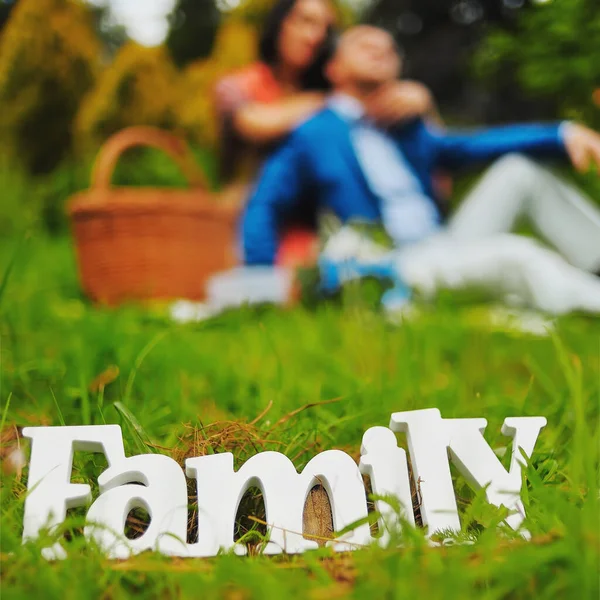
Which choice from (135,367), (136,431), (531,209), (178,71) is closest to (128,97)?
(178,71)

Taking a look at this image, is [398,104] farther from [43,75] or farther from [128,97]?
[128,97]

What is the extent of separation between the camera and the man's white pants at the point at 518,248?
153 centimetres

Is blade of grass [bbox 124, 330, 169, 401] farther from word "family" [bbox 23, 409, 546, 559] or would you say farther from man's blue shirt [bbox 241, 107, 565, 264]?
man's blue shirt [bbox 241, 107, 565, 264]

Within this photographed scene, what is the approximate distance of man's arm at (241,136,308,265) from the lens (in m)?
1.94

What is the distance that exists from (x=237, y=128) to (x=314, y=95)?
28cm

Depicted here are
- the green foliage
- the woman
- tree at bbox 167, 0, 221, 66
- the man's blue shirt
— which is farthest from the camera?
tree at bbox 167, 0, 221, 66

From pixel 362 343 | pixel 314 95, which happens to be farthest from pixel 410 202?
pixel 362 343

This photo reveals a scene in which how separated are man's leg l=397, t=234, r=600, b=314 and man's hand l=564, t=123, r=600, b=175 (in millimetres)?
262

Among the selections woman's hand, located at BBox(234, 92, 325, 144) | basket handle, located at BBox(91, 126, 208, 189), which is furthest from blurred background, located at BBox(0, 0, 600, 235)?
woman's hand, located at BBox(234, 92, 325, 144)

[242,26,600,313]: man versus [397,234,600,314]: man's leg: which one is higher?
[242,26,600,313]: man

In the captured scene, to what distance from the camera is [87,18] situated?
1.71 m

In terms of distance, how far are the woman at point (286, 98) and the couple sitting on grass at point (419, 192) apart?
0.01 m

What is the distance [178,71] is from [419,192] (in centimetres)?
226

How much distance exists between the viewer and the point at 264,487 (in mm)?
503
